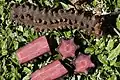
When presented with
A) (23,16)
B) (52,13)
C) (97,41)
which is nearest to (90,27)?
(97,41)

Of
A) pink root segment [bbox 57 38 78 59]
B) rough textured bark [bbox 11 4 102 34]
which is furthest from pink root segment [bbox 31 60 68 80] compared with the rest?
rough textured bark [bbox 11 4 102 34]

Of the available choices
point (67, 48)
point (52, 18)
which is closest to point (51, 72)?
point (67, 48)

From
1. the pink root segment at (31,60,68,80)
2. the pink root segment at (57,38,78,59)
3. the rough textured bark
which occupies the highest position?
the rough textured bark

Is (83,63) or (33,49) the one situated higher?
(33,49)

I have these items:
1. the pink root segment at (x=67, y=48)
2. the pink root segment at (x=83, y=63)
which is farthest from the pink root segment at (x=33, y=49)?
the pink root segment at (x=83, y=63)

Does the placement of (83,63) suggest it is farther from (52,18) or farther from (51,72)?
(52,18)

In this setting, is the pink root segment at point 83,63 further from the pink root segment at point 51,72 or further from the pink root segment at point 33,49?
the pink root segment at point 33,49

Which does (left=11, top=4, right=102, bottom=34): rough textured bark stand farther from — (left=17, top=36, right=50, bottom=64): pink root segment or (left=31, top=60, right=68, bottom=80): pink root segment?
(left=31, top=60, right=68, bottom=80): pink root segment
